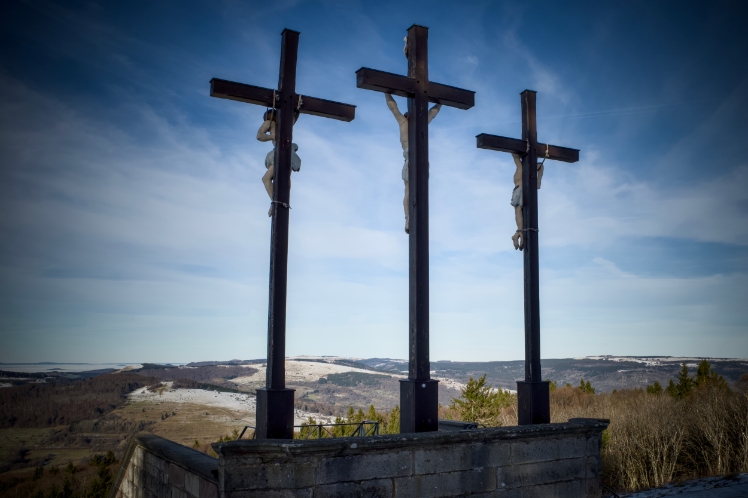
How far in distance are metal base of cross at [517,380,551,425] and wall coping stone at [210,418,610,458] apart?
562 millimetres

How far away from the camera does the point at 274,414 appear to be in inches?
206

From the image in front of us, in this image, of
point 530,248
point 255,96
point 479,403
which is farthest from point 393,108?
point 479,403

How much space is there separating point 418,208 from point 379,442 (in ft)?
7.98

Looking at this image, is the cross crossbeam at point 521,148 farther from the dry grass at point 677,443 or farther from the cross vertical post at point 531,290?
the dry grass at point 677,443

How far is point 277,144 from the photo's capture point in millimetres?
5707

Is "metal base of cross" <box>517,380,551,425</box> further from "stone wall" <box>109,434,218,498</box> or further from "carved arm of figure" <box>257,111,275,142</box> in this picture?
"carved arm of figure" <box>257,111,275,142</box>

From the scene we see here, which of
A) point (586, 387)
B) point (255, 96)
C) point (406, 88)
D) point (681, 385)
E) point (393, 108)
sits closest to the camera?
point (255, 96)

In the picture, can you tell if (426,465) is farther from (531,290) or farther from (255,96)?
(255,96)

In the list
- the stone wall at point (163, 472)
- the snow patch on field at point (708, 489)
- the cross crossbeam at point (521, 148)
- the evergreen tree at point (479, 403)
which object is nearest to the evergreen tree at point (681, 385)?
→ the evergreen tree at point (479, 403)

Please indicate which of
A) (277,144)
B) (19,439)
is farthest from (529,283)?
(19,439)

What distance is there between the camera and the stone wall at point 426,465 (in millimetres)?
4578

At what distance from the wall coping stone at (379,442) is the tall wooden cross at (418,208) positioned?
486 mm

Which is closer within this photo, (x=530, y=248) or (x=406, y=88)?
(x=406, y=88)

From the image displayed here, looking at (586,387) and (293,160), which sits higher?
(293,160)
